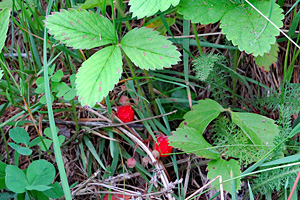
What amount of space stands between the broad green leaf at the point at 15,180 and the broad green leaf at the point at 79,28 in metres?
0.57

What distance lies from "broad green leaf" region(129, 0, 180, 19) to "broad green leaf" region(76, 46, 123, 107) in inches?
7.3

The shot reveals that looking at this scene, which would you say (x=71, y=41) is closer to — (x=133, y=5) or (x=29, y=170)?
(x=133, y=5)

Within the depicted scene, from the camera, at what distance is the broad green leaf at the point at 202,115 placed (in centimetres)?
146

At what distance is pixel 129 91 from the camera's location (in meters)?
1.69

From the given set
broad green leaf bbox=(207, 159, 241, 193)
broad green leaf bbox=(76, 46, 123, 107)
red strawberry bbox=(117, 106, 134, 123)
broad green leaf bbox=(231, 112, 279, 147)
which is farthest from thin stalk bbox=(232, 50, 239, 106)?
broad green leaf bbox=(76, 46, 123, 107)

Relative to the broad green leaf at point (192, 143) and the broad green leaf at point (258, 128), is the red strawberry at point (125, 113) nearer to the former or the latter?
the broad green leaf at point (192, 143)

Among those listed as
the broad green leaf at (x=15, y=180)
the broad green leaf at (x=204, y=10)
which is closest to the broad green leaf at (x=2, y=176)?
the broad green leaf at (x=15, y=180)

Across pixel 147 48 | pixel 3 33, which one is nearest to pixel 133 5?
pixel 147 48

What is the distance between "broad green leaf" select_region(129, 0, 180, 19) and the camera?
1.11m

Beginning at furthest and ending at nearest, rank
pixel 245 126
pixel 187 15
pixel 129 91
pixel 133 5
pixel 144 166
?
pixel 129 91, pixel 144 166, pixel 245 126, pixel 187 15, pixel 133 5

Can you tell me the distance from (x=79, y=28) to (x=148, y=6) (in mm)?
306

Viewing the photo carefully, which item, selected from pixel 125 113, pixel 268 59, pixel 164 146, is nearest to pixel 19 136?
pixel 125 113

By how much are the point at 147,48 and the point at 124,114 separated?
1.57 feet

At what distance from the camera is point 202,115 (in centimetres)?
149
